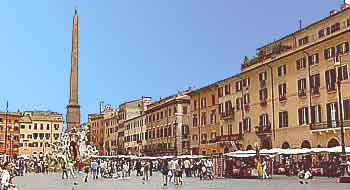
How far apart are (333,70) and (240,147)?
17.4 meters

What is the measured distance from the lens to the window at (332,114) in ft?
137

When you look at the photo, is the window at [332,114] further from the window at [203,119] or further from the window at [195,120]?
the window at [195,120]

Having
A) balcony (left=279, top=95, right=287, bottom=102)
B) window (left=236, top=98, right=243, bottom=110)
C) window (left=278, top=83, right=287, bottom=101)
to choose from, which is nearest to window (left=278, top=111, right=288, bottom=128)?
balcony (left=279, top=95, right=287, bottom=102)

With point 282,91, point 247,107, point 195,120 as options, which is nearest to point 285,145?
point 282,91

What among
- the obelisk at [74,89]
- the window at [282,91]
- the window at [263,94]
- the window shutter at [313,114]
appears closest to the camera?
the window shutter at [313,114]

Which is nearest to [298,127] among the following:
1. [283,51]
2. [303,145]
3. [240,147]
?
[303,145]

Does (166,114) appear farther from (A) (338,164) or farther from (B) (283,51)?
(A) (338,164)

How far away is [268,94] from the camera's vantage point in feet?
171

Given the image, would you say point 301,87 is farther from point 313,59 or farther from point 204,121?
point 204,121

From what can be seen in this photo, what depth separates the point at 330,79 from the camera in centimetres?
4288

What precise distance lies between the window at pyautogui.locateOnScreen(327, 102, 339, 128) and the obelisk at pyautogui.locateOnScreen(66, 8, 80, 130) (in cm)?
2371

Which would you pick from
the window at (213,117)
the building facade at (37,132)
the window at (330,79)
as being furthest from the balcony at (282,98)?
the building facade at (37,132)

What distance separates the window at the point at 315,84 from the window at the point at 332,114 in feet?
6.61

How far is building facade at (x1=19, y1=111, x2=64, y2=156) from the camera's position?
410 feet
